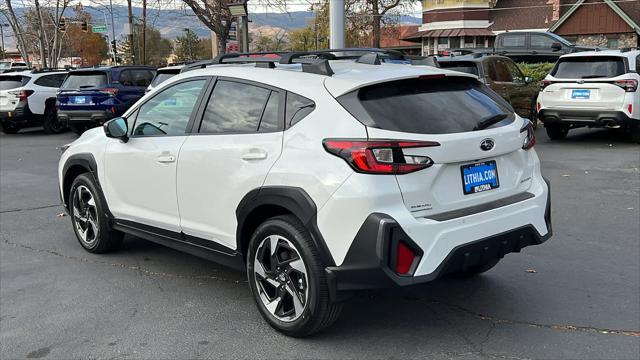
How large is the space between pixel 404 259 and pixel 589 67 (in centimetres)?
1007

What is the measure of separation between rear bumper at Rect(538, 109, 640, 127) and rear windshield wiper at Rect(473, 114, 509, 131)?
8344 mm

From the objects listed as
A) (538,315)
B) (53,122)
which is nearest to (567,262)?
(538,315)

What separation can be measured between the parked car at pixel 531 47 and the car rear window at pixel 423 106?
716 inches

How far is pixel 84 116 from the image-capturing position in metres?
15.3

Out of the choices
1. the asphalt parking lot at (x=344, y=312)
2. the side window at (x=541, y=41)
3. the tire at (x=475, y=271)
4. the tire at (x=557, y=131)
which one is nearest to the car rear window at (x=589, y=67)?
the tire at (x=557, y=131)

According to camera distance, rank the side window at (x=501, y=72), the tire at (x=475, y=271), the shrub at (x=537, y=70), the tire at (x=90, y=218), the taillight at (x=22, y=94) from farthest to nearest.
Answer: the shrub at (x=537, y=70) < the taillight at (x=22, y=94) < the side window at (x=501, y=72) < the tire at (x=90, y=218) < the tire at (x=475, y=271)

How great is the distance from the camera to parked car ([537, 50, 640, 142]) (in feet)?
37.3

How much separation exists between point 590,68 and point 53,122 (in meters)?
14.0

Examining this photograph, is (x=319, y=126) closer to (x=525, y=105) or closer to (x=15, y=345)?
(x=15, y=345)

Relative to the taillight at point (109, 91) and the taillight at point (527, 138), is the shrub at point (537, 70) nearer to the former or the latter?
the taillight at point (109, 91)

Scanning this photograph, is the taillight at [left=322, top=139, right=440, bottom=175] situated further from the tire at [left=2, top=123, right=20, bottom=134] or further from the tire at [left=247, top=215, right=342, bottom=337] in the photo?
the tire at [left=2, top=123, right=20, bottom=134]

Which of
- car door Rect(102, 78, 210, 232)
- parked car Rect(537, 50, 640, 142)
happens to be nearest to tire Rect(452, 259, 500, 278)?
car door Rect(102, 78, 210, 232)

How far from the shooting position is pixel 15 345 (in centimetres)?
392

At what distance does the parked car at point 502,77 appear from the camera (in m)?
11.5
